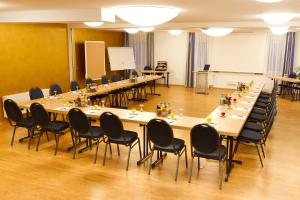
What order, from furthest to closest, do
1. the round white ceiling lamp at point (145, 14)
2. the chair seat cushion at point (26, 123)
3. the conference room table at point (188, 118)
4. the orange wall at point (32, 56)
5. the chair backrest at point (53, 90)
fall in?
1. the orange wall at point (32, 56)
2. the chair backrest at point (53, 90)
3. the chair seat cushion at point (26, 123)
4. the conference room table at point (188, 118)
5. the round white ceiling lamp at point (145, 14)

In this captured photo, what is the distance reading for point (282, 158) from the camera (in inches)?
209


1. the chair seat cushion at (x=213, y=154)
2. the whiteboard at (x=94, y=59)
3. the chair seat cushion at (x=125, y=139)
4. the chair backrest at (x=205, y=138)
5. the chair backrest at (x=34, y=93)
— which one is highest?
the whiteboard at (x=94, y=59)

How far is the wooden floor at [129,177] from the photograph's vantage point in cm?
403

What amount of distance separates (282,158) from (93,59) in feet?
27.4

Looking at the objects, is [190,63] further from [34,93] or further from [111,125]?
[111,125]

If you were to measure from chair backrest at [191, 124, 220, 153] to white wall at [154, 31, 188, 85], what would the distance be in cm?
1040

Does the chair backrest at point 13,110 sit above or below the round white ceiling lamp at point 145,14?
below

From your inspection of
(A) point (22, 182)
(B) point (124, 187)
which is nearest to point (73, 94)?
(A) point (22, 182)

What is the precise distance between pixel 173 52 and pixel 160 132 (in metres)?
10.5

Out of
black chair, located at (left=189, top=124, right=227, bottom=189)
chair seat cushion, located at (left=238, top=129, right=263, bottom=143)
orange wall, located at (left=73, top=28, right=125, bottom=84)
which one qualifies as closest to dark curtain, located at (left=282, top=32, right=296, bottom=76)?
orange wall, located at (left=73, top=28, right=125, bottom=84)

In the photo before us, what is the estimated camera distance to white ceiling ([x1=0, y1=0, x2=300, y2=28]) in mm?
3875

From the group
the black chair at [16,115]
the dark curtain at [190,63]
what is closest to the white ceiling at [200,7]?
the black chair at [16,115]

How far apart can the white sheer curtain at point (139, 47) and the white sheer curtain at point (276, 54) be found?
591cm

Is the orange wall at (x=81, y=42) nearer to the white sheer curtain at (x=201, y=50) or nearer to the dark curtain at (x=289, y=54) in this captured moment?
the white sheer curtain at (x=201, y=50)
